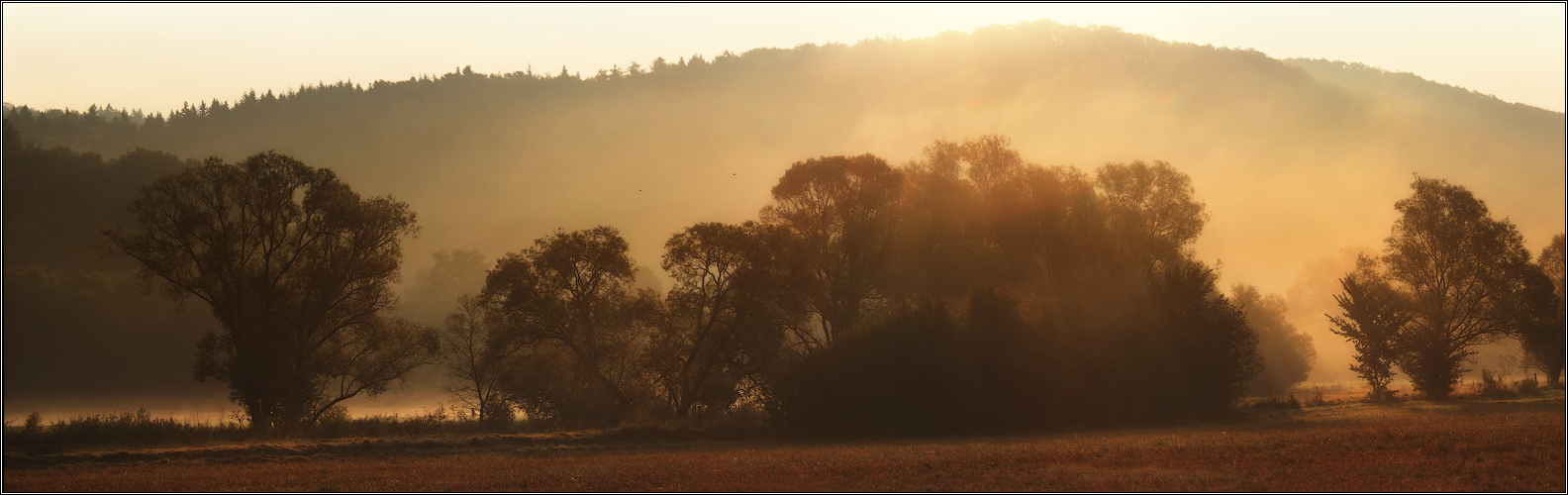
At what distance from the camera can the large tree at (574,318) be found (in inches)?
1437

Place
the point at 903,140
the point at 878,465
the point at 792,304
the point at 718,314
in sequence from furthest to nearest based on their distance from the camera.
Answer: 1. the point at 903,140
2. the point at 792,304
3. the point at 718,314
4. the point at 878,465

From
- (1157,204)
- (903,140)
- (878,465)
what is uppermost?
(903,140)

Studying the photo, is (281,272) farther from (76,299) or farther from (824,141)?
(824,141)

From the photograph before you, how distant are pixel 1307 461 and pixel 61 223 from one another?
2986 inches

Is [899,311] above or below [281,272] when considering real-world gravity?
below

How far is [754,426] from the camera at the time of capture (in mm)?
33781

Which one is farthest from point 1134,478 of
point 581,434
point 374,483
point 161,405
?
point 161,405

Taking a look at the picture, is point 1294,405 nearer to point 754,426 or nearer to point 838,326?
point 838,326

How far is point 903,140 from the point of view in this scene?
150m

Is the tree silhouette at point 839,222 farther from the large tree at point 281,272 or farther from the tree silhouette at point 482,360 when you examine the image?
the large tree at point 281,272

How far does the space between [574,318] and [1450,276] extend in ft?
158

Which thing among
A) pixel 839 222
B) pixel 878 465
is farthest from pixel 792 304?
pixel 878 465

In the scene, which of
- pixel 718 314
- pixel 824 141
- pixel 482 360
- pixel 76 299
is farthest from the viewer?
pixel 824 141

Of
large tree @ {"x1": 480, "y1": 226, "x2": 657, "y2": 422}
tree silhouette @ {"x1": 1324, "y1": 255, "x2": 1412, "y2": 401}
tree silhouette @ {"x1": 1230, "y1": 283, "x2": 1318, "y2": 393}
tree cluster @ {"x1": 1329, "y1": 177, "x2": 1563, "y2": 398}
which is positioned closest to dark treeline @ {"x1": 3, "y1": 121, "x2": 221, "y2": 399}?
large tree @ {"x1": 480, "y1": 226, "x2": 657, "y2": 422}
